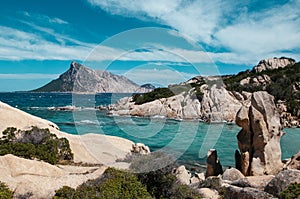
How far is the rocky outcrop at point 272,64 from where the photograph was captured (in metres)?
81.5

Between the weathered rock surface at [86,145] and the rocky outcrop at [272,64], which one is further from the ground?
the rocky outcrop at [272,64]

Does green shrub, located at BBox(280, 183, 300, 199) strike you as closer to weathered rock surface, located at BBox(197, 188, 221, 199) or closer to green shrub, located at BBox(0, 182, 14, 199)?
weathered rock surface, located at BBox(197, 188, 221, 199)

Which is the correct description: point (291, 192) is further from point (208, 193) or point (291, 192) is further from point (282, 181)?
point (208, 193)

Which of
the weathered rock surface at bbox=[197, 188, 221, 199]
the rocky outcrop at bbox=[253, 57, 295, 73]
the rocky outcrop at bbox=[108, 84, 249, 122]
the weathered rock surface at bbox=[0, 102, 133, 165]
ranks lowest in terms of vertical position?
the weathered rock surface at bbox=[197, 188, 221, 199]

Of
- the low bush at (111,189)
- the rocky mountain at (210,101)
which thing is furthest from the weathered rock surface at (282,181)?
the rocky mountain at (210,101)

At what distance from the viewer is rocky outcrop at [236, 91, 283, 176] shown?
1470 cm

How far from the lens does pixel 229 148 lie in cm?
2847

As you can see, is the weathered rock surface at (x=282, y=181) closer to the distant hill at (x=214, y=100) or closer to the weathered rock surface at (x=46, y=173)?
the weathered rock surface at (x=46, y=173)

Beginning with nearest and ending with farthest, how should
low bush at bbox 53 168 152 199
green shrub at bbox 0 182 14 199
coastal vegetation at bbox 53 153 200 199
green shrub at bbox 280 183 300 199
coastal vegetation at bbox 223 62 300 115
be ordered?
green shrub at bbox 280 183 300 199 → green shrub at bbox 0 182 14 199 → low bush at bbox 53 168 152 199 → coastal vegetation at bbox 53 153 200 199 → coastal vegetation at bbox 223 62 300 115

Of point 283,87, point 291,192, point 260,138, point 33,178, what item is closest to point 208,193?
point 291,192

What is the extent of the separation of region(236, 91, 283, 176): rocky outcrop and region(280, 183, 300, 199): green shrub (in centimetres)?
779

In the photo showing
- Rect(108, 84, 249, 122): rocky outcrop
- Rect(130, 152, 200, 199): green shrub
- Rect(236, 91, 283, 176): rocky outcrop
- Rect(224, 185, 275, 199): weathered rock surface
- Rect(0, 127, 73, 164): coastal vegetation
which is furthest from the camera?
Rect(108, 84, 249, 122): rocky outcrop

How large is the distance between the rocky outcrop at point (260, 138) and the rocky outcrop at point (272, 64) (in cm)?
7127

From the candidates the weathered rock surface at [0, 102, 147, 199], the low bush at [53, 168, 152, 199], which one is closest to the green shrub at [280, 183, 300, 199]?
the low bush at [53, 168, 152, 199]
